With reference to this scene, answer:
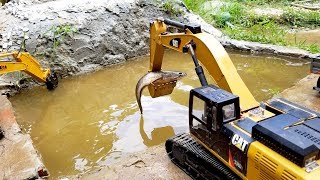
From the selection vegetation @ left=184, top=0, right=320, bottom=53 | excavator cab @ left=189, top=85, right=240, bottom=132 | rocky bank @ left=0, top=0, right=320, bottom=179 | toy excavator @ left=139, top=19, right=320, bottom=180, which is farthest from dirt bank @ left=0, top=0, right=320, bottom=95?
excavator cab @ left=189, top=85, right=240, bottom=132

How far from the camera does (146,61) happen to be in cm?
895

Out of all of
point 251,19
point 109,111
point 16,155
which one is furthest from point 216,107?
point 251,19

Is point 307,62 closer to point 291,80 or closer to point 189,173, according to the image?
point 291,80

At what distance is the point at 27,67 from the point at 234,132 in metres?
4.41

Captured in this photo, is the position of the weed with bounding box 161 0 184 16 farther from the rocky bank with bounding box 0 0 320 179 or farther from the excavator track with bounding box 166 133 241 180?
the excavator track with bounding box 166 133 241 180

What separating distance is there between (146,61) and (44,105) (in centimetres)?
286

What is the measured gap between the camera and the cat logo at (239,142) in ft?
11.2

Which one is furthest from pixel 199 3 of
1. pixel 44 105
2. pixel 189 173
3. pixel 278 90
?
pixel 189 173

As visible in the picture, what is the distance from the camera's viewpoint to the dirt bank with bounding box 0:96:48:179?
4504 millimetres

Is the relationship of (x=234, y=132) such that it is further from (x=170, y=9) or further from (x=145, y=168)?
(x=170, y=9)

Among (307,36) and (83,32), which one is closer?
(83,32)

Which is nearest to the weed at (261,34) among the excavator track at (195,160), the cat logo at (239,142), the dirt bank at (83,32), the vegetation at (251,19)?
the vegetation at (251,19)

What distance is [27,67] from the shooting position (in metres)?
6.68

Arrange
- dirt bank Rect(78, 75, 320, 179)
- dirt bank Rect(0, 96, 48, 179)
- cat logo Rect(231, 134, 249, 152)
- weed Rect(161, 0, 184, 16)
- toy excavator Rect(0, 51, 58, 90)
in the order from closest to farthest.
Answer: cat logo Rect(231, 134, 249, 152) → dirt bank Rect(0, 96, 48, 179) → dirt bank Rect(78, 75, 320, 179) → toy excavator Rect(0, 51, 58, 90) → weed Rect(161, 0, 184, 16)
